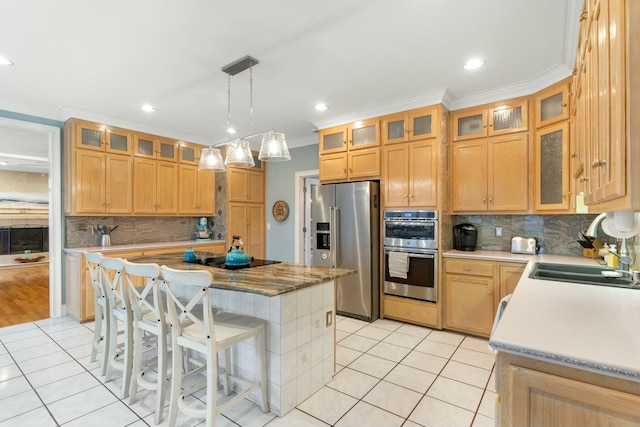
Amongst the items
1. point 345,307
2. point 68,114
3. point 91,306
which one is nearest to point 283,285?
point 345,307

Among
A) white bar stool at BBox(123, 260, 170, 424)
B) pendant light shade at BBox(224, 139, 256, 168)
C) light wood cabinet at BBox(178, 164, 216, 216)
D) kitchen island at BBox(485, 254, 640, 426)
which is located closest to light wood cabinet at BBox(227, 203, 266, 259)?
light wood cabinet at BBox(178, 164, 216, 216)

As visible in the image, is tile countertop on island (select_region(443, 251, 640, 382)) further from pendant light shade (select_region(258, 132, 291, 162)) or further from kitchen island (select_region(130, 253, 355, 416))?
pendant light shade (select_region(258, 132, 291, 162))

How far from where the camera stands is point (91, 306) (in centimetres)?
383

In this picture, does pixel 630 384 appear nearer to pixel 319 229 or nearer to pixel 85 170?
pixel 319 229

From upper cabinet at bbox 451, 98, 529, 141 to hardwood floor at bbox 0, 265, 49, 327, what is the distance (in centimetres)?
565

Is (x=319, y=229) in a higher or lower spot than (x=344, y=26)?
lower

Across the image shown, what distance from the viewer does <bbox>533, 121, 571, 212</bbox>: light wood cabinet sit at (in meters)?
2.92

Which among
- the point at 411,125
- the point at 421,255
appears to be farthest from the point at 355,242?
the point at 411,125

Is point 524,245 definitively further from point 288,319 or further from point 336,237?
point 288,319

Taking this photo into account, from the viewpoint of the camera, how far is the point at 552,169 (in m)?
3.04

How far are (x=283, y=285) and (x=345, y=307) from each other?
2283 millimetres

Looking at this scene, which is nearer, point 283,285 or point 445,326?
point 283,285

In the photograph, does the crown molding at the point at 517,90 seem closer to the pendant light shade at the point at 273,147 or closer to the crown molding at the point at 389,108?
the crown molding at the point at 389,108

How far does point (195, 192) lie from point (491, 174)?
14.2ft
